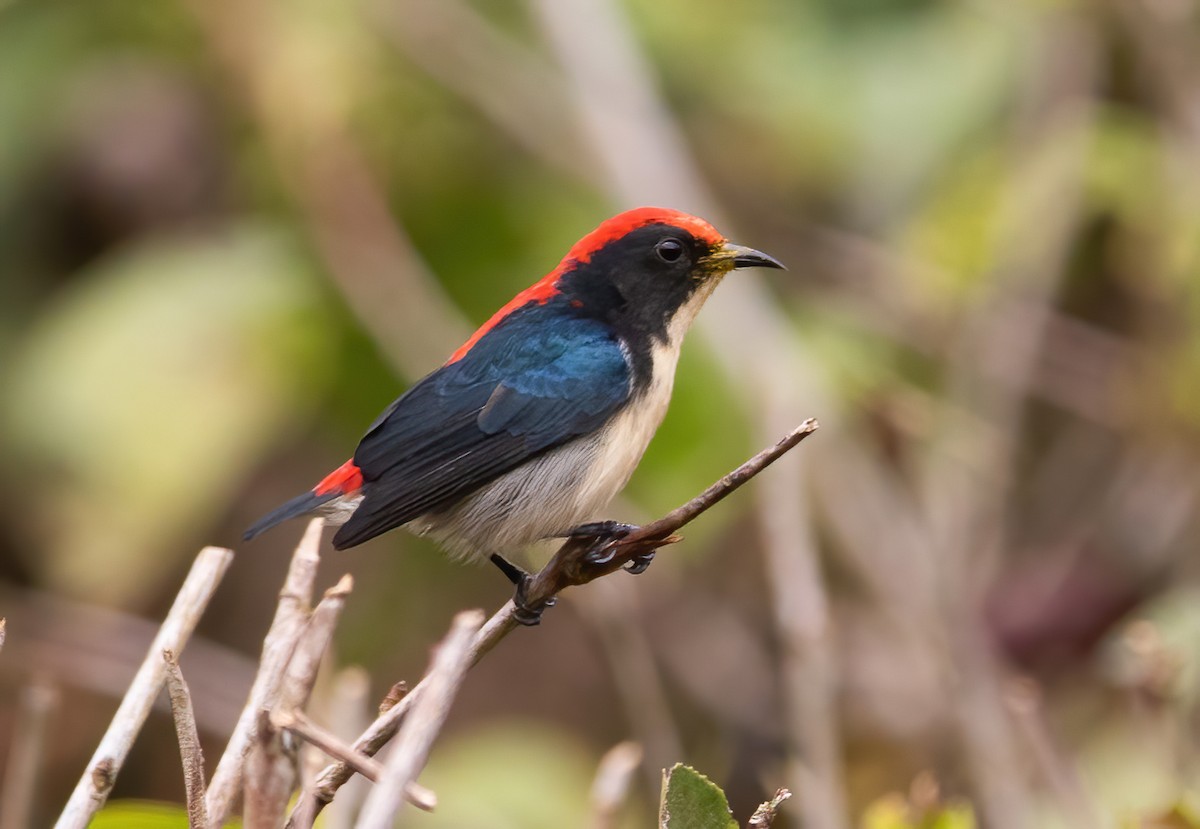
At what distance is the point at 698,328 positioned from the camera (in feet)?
14.6

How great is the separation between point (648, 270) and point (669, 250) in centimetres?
7

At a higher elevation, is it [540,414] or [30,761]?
[540,414]

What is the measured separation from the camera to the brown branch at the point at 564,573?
1.88m

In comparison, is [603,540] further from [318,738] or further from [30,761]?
[30,761]

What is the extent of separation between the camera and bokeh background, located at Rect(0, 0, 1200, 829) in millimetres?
4383

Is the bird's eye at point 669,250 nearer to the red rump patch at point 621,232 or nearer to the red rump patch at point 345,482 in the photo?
the red rump patch at point 621,232

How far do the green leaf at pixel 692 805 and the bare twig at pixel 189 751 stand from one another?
536 millimetres

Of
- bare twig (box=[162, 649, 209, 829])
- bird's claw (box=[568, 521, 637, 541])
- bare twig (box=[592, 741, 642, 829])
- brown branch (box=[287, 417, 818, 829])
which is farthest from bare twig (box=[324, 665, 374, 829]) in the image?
bird's claw (box=[568, 521, 637, 541])

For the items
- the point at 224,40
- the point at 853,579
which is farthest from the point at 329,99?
the point at 853,579

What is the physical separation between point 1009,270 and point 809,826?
2.21 metres

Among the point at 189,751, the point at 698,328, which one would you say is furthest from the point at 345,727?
the point at 698,328

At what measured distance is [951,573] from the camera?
13.3 ft

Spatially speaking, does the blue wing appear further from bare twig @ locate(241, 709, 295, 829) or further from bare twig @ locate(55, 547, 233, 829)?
bare twig @ locate(241, 709, 295, 829)

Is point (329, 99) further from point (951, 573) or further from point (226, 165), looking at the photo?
point (951, 573)
